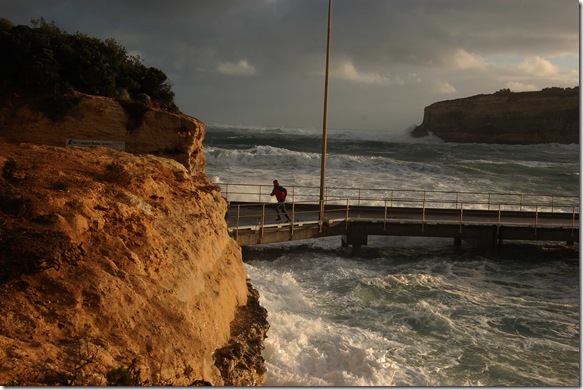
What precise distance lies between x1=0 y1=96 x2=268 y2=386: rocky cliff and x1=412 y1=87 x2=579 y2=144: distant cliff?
80.1 m

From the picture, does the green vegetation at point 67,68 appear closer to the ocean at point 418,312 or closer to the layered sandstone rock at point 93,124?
the layered sandstone rock at point 93,124

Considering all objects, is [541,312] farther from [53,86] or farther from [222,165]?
[222,165]

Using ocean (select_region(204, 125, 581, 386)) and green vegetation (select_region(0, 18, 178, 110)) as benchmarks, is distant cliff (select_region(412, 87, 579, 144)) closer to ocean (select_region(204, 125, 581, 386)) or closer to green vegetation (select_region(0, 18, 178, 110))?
ocean (select_region(204, 125, 581, 386))

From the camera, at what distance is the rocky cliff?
15.7 ft

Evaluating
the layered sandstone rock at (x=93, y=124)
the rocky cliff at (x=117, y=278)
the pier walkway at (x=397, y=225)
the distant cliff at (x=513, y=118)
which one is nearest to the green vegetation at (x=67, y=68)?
the layered sandstone rock at (x=93, y=124)

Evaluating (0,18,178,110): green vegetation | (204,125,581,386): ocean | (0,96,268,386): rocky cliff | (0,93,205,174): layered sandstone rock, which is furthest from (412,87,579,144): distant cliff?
(0,96,268,386): rocky cliff

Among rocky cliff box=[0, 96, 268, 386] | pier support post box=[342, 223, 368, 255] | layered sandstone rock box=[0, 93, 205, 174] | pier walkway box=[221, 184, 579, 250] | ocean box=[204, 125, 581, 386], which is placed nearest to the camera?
rocky cliff box=[0, 96, 268, 386]

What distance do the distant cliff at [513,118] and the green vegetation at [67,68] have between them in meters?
74.4

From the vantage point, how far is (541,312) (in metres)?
12.5

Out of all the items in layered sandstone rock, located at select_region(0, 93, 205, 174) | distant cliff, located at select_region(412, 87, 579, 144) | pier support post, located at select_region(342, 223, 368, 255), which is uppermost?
distant cliff, located at select_region(412, 87, 579, 144)

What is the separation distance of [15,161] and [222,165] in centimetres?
3529

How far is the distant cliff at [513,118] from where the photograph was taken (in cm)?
8094

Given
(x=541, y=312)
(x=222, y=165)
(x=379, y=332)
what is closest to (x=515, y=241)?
(x=541, y=312)

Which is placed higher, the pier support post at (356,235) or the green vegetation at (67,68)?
the green vegetation at (67,68)
